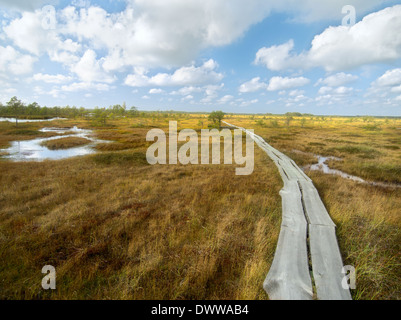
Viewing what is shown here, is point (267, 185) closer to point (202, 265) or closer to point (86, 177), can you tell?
point (202, 265)

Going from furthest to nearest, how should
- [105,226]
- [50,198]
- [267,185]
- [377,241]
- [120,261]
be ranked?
[267,185], [50,198], [105,226], [377,241], [120,261]

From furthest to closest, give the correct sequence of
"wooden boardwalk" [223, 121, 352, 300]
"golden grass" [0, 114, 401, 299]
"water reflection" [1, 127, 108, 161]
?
1. "water reflection" [1, 127, 108, 161]
2. "golden grass" [0, 114, 401, 299]
3. "wooden boardwalk" [223, 121, 352, 300]

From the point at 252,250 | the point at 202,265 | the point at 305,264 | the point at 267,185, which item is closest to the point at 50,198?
the point at 202,265

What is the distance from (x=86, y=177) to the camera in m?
12.3

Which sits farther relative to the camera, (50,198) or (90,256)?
(50,198)

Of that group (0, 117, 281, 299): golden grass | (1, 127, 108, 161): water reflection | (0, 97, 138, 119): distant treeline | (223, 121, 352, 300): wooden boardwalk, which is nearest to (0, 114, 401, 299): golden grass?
(0, 117, 281, 299): golden grass

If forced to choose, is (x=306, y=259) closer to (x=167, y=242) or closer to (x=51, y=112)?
(x=167, y=242)

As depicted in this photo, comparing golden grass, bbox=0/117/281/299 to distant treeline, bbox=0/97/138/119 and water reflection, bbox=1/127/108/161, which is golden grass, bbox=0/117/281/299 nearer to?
water reflection, bbox=1/127/108/161

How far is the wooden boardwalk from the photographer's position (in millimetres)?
3029

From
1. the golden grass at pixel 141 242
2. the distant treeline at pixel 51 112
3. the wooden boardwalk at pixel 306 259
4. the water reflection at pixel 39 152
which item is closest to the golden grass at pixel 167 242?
the golden grass at pixel 141 242

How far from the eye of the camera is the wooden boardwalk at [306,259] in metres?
3.03

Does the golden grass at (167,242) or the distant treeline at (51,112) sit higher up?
the distant treeline at (51,112)

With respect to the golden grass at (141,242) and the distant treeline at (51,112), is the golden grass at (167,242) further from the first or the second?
the distant treeline at (51,112)

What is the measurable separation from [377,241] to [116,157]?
21846 millimetres
